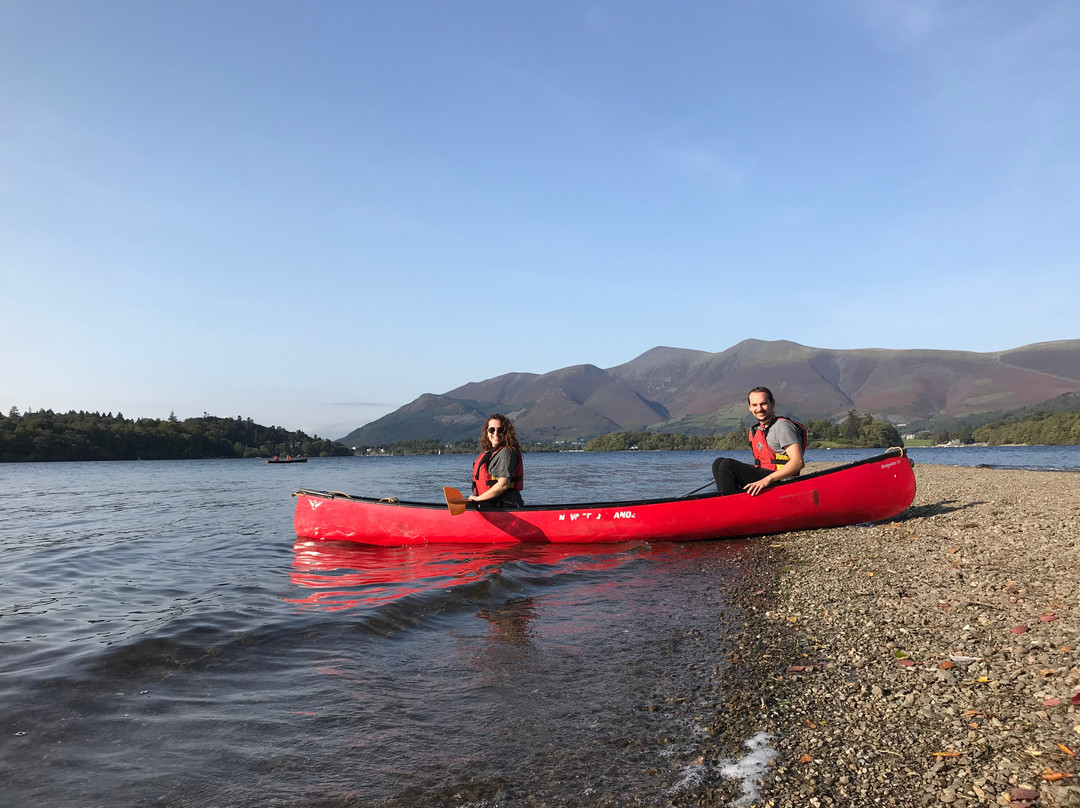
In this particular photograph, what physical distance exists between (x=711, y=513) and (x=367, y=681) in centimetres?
774

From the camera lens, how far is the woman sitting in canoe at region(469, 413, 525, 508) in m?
11.7

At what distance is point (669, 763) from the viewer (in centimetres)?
372

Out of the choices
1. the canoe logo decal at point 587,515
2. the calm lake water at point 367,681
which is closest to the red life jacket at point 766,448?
the calm lake water at point 367,681

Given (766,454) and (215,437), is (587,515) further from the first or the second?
(215,437)

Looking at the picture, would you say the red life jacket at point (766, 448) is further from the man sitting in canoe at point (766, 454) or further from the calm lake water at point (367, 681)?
the calm lake water at point (367, 681)

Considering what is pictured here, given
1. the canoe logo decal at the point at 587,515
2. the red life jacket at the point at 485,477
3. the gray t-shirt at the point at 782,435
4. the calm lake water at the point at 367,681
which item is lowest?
the calm lake water at the point at 367,681

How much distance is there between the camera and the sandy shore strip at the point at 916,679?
3232 mm

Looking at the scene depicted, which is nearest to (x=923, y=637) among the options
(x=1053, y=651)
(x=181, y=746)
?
(x=1053, y=651)

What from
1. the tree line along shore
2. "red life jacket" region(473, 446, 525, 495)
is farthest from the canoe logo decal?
the tree line along shore

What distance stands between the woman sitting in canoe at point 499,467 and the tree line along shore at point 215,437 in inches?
4164

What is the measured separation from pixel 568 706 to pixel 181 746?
106 inches

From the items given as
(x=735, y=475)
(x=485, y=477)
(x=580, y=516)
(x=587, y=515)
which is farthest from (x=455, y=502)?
(x=735, y=475)

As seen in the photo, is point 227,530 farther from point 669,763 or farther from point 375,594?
point 669,763

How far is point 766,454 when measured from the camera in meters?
11.7
